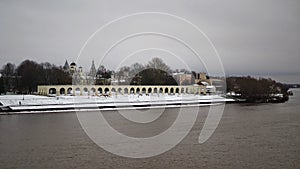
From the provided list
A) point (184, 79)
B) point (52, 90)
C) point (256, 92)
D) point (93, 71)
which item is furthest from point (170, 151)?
point (184, 79)

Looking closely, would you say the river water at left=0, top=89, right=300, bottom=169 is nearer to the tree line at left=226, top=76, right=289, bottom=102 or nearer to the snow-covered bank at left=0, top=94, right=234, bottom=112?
the snow-covered bank at left=0, top=94, right=234, bottom=112

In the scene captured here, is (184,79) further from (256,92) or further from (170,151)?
(170,151)

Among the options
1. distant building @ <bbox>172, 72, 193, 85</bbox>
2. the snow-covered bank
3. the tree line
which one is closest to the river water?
the snow-covered bank

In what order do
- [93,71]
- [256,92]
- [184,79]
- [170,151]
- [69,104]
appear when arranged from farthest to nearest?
1. [184,79]
2. [93,71]
3. [256,92]
4. [69,104]
5. [170,151]

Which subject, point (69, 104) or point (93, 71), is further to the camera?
point (93, 71)

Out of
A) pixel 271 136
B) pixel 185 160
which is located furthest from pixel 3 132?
pixel 271 136

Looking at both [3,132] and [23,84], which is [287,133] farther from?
[23,84]

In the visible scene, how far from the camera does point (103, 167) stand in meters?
8.34

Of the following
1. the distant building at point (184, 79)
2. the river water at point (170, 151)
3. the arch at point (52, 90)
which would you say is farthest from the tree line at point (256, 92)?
the river water at point (170, 151)

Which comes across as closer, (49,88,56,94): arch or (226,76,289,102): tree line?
(49,88,56,94): arch

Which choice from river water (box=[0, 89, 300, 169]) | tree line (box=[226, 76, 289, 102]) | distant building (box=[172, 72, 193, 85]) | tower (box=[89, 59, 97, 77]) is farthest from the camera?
distant building (box=[172, 72, 193, 85])

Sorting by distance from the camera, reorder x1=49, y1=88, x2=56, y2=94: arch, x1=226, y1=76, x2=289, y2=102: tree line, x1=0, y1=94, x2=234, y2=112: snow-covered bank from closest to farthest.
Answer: x1=0, y1=94, x2=234, y2=112: snow-covered bank, x1=49, y1=88, x2=56, y2=94: arch, x1=226, y1=76, x2=289, y2=102: tree line

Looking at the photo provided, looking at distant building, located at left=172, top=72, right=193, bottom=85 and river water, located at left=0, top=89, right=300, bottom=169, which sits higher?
A: distant building, located at left=172, top=72, right=193, bottom=85

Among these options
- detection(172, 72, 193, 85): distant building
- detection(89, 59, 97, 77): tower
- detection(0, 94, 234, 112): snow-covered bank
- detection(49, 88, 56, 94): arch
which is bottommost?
detection(0, 94, 234, 112): snow-covered bank
